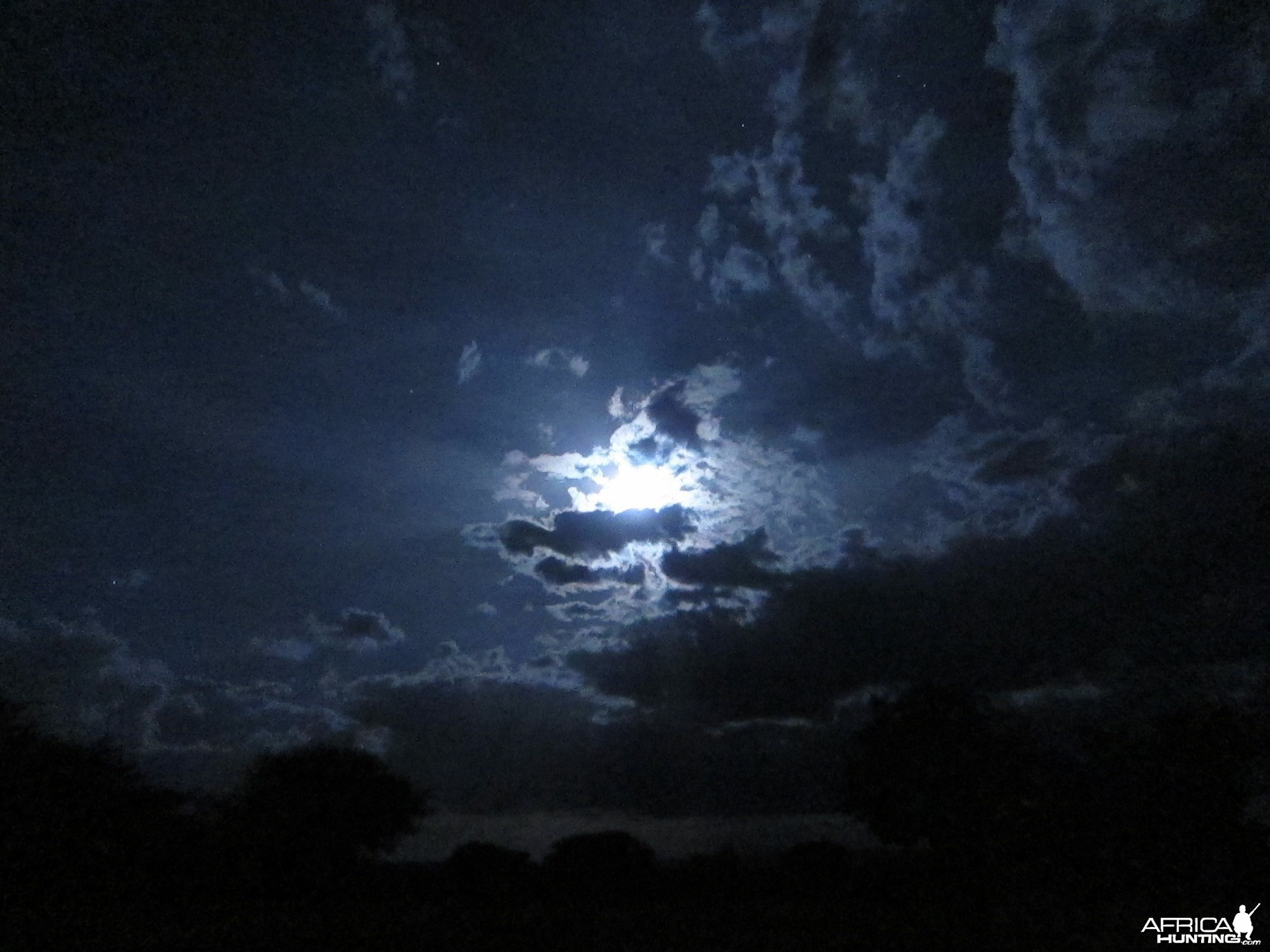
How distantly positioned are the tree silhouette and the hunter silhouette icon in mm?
49628

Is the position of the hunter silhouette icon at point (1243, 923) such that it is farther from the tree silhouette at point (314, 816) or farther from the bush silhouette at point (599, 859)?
the bush silhouette at point (599, 859)

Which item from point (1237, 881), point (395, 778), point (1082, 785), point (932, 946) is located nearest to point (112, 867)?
point (395, 778)

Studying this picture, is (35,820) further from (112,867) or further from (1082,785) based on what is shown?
(1082,785)

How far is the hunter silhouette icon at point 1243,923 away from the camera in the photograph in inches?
1071

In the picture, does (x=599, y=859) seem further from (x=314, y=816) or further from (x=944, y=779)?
(x=944, y=779)

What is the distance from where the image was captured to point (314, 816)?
5750 cm

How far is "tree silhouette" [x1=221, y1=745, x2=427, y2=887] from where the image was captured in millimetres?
55250

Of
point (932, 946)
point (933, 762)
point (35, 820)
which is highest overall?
point (933, 762)

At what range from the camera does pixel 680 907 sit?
38.4m

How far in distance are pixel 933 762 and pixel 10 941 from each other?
41.5m

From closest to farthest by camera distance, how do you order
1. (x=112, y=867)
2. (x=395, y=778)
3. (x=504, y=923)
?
(x=504, y=923) → (x=112, y=867) → (x=395, y=778)

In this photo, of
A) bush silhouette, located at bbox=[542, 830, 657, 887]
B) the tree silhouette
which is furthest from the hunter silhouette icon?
bush silhouette, located at bbox=[542, 830, 657, 887]

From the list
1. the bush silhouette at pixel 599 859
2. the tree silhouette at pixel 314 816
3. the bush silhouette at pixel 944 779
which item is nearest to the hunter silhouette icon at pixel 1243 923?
the bush silhouette at pixel 944 779

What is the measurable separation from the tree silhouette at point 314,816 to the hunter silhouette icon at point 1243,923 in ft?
163
